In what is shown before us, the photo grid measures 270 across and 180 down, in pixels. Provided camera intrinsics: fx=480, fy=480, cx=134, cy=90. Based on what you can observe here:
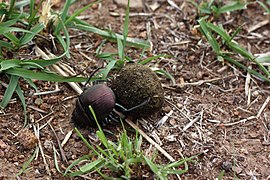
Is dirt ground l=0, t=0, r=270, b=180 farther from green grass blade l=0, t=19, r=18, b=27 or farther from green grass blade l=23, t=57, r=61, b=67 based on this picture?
green grass blade l=0, t=19, r=18, b=27

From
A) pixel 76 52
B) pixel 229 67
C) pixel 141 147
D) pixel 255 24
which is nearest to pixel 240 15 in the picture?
pixel 255 24

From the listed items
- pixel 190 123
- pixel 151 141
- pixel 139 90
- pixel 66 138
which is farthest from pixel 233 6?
pixel 66 138

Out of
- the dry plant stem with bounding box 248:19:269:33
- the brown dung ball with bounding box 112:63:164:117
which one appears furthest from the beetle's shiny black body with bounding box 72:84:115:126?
the dry plant stem with bounding box 248:19:269:33

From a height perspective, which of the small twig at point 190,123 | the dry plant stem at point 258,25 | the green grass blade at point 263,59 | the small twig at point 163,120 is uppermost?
the dry plant stem at point 258,25

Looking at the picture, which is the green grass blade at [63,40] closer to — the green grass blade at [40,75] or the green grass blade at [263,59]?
the green grass blade at [40,75]

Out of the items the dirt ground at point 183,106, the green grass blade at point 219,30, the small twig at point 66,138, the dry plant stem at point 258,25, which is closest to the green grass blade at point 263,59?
the dirt ground at point 183,106

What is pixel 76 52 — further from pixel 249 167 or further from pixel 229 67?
pixel 249 167

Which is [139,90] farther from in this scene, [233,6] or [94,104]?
[233,6]
